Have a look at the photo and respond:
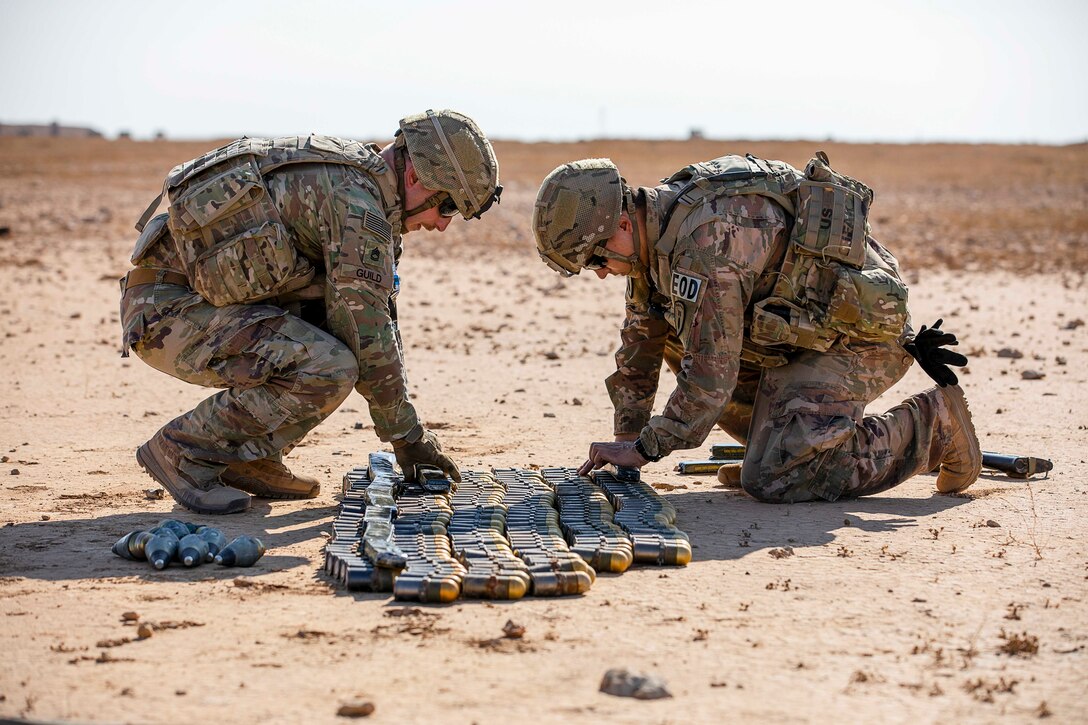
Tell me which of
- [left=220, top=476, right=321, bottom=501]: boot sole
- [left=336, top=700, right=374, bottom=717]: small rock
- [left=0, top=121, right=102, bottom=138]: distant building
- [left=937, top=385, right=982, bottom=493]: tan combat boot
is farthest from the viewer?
[left=0, top=121, right=102, bottom=138]: distant building

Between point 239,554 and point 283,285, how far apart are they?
62.6 inches

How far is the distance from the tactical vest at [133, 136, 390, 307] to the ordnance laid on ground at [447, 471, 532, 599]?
58.0 inches

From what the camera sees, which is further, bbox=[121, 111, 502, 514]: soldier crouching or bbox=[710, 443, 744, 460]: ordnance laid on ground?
bbox=[710, 443, 744, 460]: ordnance laid on ground

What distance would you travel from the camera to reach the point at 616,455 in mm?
7074

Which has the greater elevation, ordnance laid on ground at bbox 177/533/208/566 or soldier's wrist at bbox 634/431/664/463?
soldier's wrist at bbox 634/431/664/463

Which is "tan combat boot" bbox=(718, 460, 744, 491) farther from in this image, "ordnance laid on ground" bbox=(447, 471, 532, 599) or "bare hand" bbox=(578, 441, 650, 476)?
"ordnance laid on ground" bbox=(447, 471, 532, 599)

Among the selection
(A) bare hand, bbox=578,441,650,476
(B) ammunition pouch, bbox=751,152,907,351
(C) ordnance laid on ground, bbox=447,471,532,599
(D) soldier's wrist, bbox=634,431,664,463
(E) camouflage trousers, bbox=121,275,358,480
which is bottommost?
(C) ordnance laid on ground, bbox=447,471,532,599

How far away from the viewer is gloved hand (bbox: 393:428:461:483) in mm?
6961

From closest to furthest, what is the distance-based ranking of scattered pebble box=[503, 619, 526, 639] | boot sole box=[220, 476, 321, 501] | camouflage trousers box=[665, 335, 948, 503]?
1. scattered pebble box=[503, 619, 526, 639]
2. camouflage trousers box=[665, 335, 948, 503]
3. boot sole box=[220, 476, 321, 501]

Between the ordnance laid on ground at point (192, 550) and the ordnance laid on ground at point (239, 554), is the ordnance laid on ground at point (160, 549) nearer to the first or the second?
the ordnance laid on ground at point (192, 550)

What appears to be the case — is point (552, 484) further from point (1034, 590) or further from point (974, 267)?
point (974, 267)

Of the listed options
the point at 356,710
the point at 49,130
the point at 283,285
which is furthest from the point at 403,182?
the point at 49,130

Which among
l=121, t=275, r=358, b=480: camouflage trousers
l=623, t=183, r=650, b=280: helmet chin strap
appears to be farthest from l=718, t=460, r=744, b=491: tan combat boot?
l=121, t=275, r=358, b=480: camouflage trousers

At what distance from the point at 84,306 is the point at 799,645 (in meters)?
11.9
